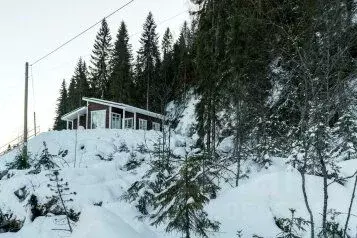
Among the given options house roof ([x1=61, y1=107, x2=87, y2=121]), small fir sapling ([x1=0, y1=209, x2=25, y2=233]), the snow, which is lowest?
small fir sapling ([x1=0, y1=209, x2=25, y2=233])

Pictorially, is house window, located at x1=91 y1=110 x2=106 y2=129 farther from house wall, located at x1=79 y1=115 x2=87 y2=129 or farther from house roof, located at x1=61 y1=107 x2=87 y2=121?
house wall, located at x1=79 y1=115 x2=87 y2=129

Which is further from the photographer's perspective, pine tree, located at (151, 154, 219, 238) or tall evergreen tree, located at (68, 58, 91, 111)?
tall evergreen tree, located at (68, 58, 91, 111)

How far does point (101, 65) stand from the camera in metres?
62.3

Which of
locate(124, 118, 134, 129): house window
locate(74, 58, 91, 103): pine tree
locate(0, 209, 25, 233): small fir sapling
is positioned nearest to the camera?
locate(0, 209, 25, 233): small fir sapling

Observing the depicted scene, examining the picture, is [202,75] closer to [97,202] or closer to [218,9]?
[218,9]

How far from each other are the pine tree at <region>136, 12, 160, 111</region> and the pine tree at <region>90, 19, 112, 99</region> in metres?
4.74

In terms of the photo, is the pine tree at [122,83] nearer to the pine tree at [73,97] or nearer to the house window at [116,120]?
the house window at [116,120]

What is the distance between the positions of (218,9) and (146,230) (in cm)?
1690

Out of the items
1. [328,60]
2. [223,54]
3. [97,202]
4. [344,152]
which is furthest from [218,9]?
[328,60]

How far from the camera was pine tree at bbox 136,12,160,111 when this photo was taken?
57522 mm

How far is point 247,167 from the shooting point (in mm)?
16219

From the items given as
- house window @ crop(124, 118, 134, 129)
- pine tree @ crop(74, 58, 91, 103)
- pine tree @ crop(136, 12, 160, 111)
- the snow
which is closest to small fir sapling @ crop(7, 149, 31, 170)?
the snow

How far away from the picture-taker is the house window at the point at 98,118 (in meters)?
43.4

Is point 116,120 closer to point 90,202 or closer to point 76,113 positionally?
point 76,113
